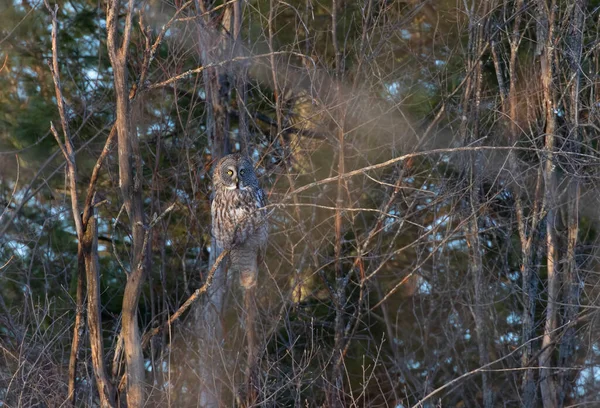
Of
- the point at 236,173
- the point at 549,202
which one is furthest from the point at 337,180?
the point at 549,202

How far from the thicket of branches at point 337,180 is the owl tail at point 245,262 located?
244 millimetres

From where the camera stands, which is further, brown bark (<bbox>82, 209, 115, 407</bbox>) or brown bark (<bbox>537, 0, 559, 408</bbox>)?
brown bark (<bbox>537, 0, 559, 408</bbox>)

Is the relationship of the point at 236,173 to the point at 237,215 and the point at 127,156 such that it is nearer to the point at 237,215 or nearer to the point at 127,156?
the point at 237,215

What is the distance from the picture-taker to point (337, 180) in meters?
5.98

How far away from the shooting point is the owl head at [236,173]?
604cm

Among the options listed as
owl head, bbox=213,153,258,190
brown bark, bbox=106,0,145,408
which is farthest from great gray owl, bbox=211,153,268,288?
brown bark, bbox=106,0,145,408

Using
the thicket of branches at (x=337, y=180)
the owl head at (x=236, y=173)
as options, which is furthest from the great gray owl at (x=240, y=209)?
the thicket of branches at (x=337, y=180)

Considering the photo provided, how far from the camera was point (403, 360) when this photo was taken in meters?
7.05

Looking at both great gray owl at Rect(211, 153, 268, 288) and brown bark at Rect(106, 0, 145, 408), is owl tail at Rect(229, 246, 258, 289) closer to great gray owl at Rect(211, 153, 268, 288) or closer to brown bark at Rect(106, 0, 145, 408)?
great gray owl at Rect(211, 153, 268, 288)

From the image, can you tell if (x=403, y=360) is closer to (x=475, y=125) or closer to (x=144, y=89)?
(x=475, y=125)

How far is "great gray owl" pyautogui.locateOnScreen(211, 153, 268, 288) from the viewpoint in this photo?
6.07m

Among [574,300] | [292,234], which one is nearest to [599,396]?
[574,300]

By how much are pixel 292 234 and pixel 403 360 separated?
139 cm

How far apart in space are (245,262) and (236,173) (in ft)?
2.56
